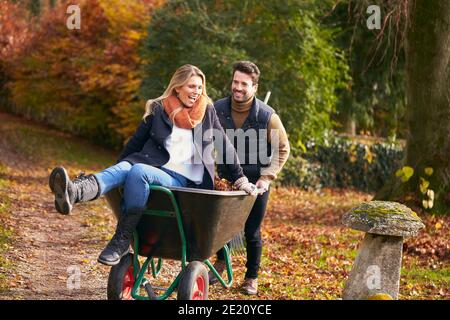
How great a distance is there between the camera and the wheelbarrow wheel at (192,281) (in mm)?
4672

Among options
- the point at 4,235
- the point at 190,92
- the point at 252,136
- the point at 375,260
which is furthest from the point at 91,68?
the point at 190,92

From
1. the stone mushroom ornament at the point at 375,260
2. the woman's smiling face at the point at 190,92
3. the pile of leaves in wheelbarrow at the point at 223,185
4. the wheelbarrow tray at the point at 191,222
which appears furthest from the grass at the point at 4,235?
the stone mushroom ornament at the point at 375,260

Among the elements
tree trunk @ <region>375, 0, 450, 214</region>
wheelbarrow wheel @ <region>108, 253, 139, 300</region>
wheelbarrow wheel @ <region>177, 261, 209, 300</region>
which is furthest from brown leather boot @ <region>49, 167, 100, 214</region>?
tree trunk @ <region>375, 0, 450, 214</region>

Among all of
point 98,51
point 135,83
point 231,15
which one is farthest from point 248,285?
point 98,51

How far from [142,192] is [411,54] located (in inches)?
254

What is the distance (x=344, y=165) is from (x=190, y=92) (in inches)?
496

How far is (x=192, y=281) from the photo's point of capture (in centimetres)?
470

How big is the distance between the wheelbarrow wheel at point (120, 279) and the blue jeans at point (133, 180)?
1.31 ft

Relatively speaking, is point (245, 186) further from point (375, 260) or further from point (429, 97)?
point (429, 97)

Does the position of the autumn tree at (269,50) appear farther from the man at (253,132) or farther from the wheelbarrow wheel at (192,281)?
the wheelbarrow wheel at (192,281)

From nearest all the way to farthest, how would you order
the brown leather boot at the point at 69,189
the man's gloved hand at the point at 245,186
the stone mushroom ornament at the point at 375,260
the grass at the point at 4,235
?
the brown leather boot at the point at 69,189
the man's gloved hand at the point at 245,186
the stone mushroom ornament at the point at 375,260
the grass at the point at 4,235

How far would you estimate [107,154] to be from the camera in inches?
837

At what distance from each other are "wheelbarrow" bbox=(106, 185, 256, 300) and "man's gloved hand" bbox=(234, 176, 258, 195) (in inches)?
2.2
